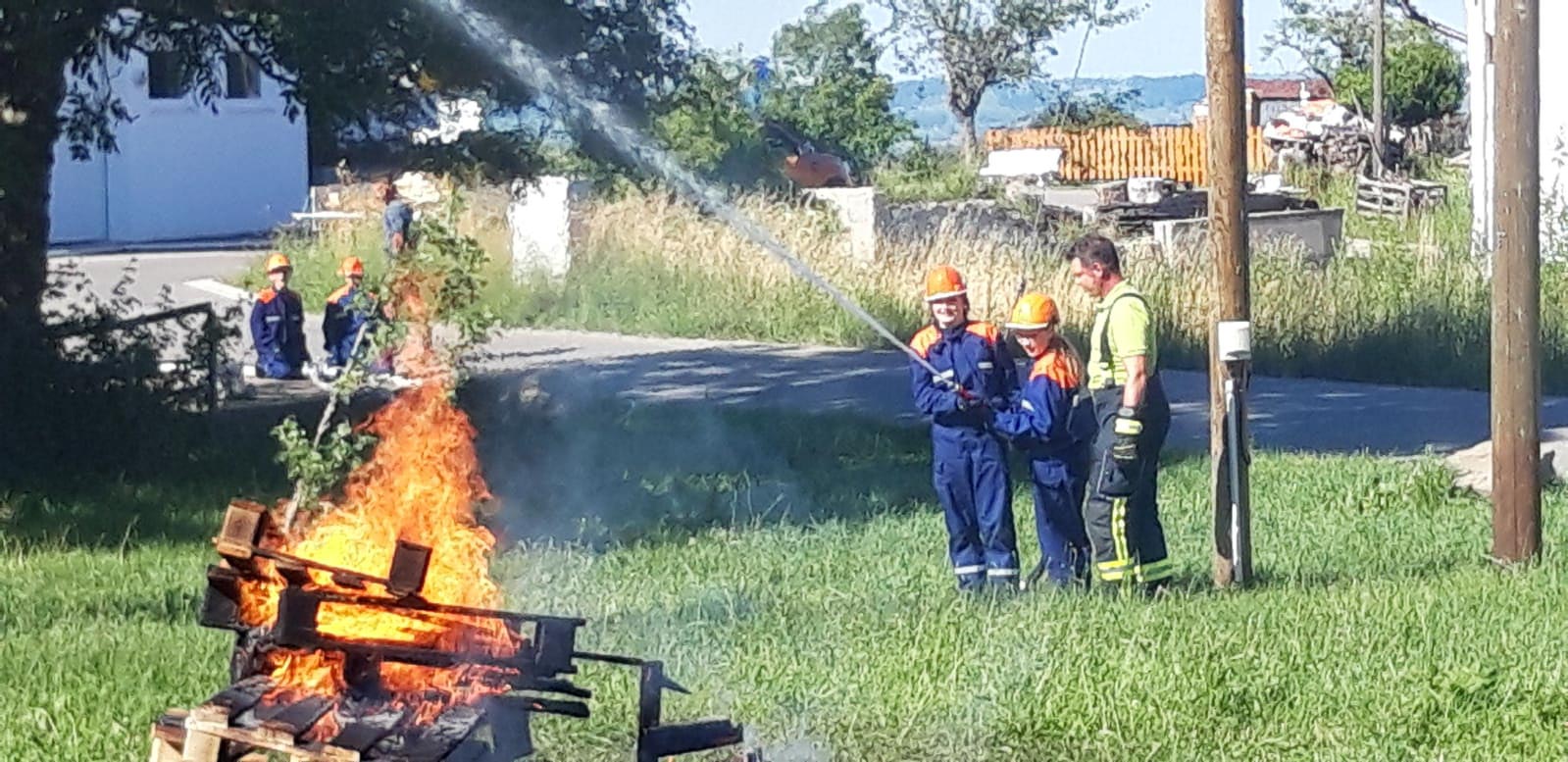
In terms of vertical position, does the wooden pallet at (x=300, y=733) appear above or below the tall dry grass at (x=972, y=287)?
below

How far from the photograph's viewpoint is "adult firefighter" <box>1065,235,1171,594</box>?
9273 mm

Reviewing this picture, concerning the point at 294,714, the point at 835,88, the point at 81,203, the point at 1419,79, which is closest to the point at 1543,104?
the point at 835,88

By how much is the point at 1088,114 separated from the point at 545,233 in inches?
1038

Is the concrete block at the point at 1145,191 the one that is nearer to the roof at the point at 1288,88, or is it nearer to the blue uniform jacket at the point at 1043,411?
the blue uniform jacket at the point at 1043,411

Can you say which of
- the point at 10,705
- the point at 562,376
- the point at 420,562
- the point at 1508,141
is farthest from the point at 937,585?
the point at 562,376

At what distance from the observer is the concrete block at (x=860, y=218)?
75.3ft

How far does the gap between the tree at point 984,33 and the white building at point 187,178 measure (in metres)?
11.4

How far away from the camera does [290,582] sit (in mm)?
5199

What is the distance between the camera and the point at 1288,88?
230 ft

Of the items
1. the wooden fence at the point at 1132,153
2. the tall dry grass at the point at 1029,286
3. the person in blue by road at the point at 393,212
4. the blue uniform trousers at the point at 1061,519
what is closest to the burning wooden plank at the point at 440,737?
the blue uniform trousers at the point at 1061,519

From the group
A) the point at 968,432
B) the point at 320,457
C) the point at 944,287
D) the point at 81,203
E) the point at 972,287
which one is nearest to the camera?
the point at 944,287

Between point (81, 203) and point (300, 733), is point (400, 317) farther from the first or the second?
point (81, 203)

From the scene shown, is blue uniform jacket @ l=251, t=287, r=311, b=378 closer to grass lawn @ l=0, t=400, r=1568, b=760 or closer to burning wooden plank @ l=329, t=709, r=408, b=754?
grass lawn @ l=0, t=400, r=1568, b=760

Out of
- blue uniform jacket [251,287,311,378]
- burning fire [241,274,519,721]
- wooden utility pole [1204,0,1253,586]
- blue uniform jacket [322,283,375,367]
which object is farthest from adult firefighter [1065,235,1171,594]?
blue uniform jacket [251,287,311,378]
